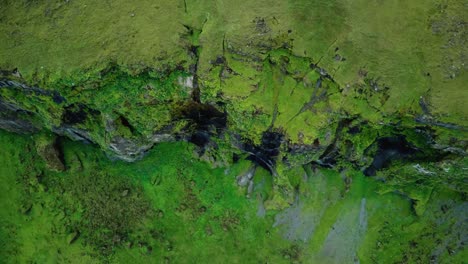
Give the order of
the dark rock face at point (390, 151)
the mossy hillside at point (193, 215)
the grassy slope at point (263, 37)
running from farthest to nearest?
1. the mossy hillside at point (193, 215)
2. the dark rock face at point (390, 151)
3. the grassy slope at point (263, 37)

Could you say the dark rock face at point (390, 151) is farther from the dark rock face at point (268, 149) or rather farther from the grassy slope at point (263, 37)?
the dark rock face at point (268, 149)

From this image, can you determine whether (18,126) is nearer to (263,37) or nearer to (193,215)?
(193,215)

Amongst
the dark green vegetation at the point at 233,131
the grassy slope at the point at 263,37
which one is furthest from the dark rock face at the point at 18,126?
the grassy slope at the point at 263,37

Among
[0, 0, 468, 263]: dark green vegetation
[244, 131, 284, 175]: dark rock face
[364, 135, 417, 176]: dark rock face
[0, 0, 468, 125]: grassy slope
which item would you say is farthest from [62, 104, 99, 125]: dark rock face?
[364, 135, 417, 176]: dark rock face

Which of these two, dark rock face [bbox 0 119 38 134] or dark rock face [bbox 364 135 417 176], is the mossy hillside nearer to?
dark rock face [bbox 0 119 38 134]

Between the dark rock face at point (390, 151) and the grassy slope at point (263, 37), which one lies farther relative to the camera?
the dark rock face at point (390, 151)

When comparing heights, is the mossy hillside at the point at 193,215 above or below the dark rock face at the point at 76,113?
below

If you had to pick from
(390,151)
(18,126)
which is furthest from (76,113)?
(390,151)

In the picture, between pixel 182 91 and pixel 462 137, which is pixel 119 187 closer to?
pixel 182 91
